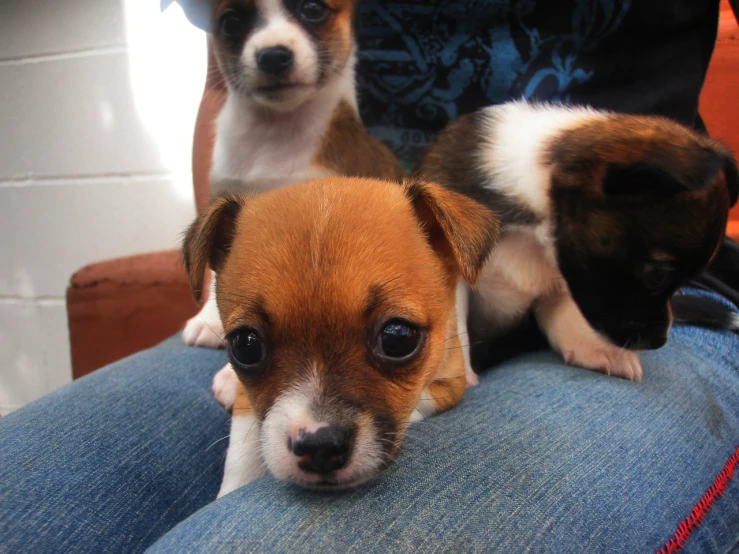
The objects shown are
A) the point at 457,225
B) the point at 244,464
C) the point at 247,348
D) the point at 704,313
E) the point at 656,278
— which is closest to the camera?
the point at 247,348

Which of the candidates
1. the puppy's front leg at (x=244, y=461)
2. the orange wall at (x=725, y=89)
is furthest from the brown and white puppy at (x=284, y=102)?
the orange wall at (x=725, y=89)

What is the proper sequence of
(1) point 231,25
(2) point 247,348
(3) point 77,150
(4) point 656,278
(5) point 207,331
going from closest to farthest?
(2) point 247,348, (4) point 656,278, (1) point 231,25, (5) point 207,331, (3) point 77,150

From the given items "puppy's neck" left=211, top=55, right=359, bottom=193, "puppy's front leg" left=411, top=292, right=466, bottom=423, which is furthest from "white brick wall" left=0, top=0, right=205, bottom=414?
"puppy's front leg" left=411, top=292, right=466, bottom=423

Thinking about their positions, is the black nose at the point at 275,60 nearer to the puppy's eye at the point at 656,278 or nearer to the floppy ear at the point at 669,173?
A: the floppy ear at the point at 669,173

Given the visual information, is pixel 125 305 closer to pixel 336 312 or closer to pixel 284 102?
pixel 284 102

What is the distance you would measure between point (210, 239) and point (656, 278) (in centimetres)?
150

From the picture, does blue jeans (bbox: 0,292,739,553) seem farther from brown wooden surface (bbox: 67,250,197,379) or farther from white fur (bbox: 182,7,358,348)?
brown wooden surface (bbox: 67,250,197,379)

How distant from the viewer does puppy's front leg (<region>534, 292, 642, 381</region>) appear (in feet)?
6.52

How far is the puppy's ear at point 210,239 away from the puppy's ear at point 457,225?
1.84 feet

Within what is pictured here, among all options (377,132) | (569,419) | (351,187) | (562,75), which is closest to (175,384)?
(351,187)

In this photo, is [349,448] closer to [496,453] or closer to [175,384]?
[496,453]

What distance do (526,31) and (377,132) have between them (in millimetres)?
871

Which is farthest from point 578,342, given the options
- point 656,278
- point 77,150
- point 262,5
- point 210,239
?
point 77,150

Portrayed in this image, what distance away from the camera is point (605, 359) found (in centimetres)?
203
